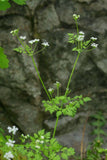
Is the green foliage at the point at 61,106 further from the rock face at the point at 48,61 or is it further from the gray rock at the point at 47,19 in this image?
the gray rock at the point at 47,19

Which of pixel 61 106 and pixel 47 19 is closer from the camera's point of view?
pixel 61 106

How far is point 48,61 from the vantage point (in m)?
2.70

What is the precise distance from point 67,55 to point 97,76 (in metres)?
0.59

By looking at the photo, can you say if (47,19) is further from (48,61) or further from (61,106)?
(61,106)

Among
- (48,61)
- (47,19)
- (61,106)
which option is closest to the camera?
(61,106)

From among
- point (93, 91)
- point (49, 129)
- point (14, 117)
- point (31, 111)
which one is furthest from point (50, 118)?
point (93, 91)

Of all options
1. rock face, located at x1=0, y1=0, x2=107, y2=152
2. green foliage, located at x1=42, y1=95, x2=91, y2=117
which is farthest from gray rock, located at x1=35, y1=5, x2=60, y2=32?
green foliage, located at x1=42, y1=95, x2=91, y2=117

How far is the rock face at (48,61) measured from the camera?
2.49 meters

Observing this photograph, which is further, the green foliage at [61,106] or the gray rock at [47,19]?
the gray rock at [47,19]

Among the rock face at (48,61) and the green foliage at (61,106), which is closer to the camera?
the green foliage at (61,106)

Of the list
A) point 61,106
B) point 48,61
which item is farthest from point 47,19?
point 61,106

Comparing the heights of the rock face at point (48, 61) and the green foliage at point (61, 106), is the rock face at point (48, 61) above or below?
above

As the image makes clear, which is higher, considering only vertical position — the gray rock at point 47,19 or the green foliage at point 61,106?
the gray rock at point 47,19

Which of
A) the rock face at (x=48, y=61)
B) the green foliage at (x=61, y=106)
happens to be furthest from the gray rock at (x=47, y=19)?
the green foliage at (x=61, y=106)
